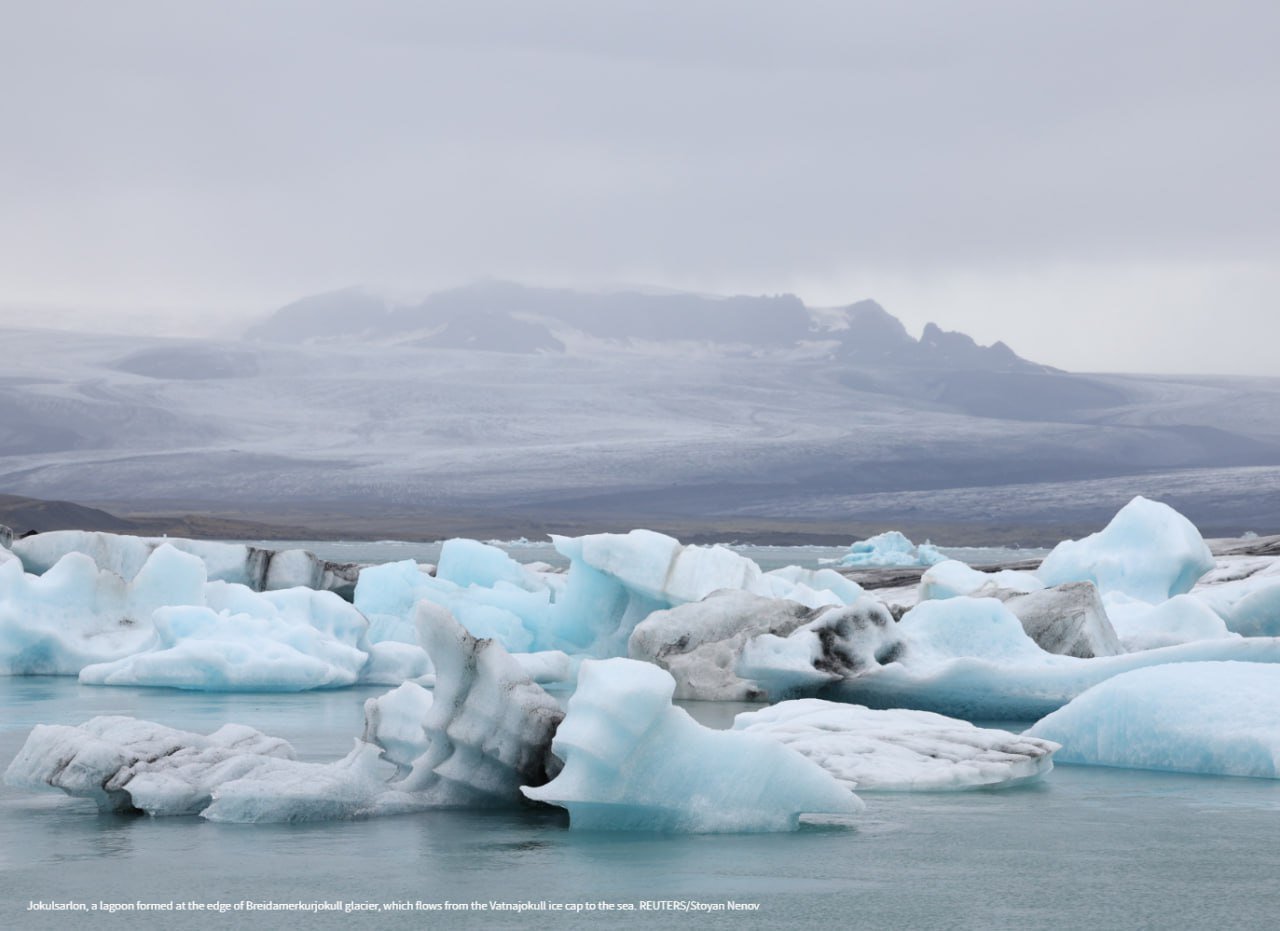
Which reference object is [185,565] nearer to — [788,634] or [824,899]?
[788,634]


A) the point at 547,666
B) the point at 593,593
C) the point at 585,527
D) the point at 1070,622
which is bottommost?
the point at 585,527

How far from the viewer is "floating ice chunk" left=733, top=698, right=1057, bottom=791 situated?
24.8 feet

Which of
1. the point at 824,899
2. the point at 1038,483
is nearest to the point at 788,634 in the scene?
the point at 824,899

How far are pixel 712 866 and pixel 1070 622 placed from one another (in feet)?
24.5

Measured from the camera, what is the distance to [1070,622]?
1236 cm

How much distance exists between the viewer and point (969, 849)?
19.8ft

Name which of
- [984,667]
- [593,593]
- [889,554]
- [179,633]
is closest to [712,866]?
[984,667]

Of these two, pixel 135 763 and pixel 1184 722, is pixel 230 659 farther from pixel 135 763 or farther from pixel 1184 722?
pixel 1184 722

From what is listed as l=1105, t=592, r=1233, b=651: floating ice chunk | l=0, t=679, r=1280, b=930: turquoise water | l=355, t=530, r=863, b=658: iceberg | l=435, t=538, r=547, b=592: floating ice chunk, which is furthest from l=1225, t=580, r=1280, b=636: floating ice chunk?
l=435, t=538, r=547, b=592: floating ice chunk

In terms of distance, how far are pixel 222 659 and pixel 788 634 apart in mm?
4699

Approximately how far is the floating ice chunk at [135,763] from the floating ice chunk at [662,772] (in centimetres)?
147

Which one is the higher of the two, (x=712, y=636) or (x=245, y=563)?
(x=712, y=636)

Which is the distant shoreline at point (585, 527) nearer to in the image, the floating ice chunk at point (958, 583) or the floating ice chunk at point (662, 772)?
the floating ice chunk at point (958, 583)

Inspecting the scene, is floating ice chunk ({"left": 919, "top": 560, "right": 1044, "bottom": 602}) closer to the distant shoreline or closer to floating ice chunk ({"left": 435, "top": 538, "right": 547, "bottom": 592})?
floating ice chunk ({"left": 435, "top": 538, "right": 547, "bottom": 592})
